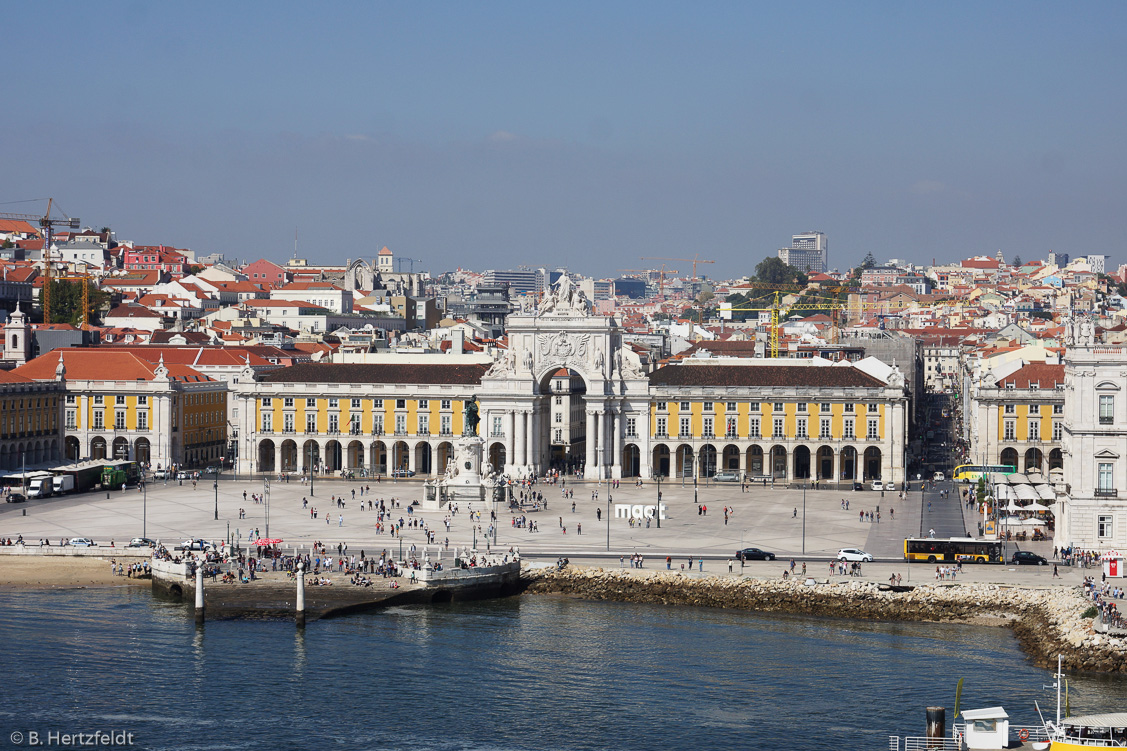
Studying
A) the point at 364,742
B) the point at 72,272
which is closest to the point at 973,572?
the point at 364,742

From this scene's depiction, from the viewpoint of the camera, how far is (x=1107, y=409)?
62.9 metres

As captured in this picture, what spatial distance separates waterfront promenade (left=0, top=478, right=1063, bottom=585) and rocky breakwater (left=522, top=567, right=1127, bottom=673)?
6.07 ft

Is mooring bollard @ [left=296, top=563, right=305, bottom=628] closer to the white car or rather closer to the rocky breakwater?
the rocky breakwater

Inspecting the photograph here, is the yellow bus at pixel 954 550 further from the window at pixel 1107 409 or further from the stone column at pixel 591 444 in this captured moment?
the stone column at pixel 591 444

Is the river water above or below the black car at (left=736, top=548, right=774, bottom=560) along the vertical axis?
below

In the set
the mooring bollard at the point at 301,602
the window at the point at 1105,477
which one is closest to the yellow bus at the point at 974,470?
the window at the point at 1105,477

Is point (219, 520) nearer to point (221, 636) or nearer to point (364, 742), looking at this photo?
point (221, 636)

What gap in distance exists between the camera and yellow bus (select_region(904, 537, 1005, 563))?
64625 mm

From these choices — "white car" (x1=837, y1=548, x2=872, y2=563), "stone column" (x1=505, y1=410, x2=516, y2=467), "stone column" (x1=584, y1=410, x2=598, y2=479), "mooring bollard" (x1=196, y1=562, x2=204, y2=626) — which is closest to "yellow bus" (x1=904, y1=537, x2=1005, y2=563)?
"white car" (x1=837, y1=548, x2=872, y2=563)

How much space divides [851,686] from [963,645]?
7.29 meters

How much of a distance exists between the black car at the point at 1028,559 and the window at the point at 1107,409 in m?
5.38

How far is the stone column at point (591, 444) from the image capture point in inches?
3888

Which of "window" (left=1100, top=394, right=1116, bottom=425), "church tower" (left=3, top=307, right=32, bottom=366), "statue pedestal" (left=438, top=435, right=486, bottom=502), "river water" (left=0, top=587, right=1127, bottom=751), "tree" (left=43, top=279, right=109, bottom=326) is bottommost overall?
"river water" (left=0, top=587, right=1127, bottom=751)

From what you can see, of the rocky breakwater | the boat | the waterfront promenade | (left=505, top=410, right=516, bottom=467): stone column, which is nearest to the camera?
the boat
